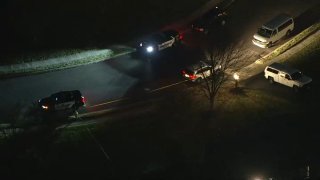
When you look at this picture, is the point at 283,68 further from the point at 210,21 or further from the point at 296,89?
the point at 210,21

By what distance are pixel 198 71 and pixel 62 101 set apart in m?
12.5

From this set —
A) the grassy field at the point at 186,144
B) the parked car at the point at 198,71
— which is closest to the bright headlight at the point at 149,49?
the parked car at the point at 198,71

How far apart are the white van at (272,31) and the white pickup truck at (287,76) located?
503 cm

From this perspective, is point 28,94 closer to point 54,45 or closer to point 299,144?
point 54,45

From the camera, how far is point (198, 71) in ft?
155

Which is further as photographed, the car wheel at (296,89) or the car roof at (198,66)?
the car roof at (198,66)

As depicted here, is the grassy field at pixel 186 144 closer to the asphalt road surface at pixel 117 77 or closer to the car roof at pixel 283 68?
the car roof at pixel 283 68

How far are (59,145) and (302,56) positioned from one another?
2496 cm

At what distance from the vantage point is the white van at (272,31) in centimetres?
Result: 5188

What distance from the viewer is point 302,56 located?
166ft

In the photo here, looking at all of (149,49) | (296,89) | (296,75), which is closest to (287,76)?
(296,75)

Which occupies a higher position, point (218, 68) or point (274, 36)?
point (274, 36)

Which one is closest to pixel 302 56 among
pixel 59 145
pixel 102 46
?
pixel 102 46

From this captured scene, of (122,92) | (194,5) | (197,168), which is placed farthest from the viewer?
(194,5)
